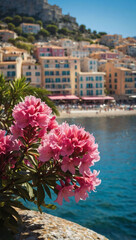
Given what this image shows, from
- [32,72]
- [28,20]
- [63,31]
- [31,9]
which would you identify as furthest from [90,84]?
[31,9]

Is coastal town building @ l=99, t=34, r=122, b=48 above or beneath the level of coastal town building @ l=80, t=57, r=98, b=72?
above

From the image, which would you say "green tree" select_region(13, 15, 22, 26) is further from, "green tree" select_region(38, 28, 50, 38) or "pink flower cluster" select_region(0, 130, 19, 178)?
"pink flower cluster" select_region(0, 130, 19, 178)

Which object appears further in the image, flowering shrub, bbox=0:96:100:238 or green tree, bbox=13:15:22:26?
green tree, bbox=13:15:22:26

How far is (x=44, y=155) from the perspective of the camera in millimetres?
3043

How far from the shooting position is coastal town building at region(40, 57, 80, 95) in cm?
7038

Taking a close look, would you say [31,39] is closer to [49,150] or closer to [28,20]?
[28,20]

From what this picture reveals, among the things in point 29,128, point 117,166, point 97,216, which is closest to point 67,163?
point 29,128

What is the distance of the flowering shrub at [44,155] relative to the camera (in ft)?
9.70

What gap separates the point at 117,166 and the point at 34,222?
1451cm

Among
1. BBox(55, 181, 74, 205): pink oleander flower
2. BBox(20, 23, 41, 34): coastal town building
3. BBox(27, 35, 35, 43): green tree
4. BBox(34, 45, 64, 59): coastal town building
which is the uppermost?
BBox(20, 23, 41, 34): coastal town building

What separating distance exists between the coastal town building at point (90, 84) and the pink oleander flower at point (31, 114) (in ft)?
231

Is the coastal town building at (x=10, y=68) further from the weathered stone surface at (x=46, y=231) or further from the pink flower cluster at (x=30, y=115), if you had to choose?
the pink flower cluster at (x=30, y=115)

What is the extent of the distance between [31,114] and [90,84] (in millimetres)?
71147

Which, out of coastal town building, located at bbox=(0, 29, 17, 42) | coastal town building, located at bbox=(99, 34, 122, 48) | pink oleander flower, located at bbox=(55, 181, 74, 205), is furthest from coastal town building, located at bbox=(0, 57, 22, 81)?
coastal town building, located at bbox=(99, 34, 122, 48)
